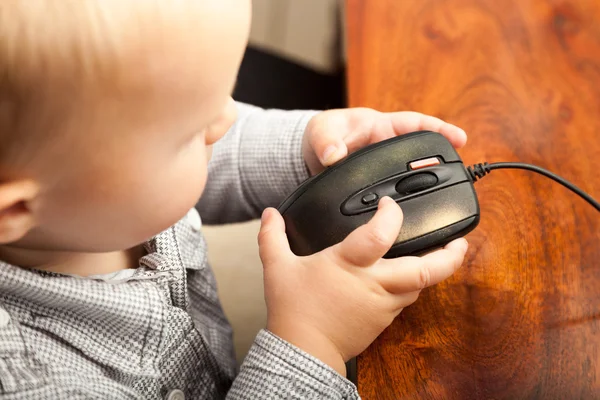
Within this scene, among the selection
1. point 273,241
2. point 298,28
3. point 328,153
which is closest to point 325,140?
point 328,153

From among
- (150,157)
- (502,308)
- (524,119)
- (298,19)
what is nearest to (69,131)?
(150,157)

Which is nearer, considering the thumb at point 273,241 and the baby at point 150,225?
the baby at point 150,225

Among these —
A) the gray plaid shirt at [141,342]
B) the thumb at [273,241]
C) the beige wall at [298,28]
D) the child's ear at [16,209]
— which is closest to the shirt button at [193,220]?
the gray plaid shirt at [141,342]

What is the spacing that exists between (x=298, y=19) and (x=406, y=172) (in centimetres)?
121

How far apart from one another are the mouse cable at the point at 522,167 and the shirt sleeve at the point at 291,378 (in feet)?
0.66

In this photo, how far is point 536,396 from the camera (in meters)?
0.39

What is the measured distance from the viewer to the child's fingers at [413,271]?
1.34 feet

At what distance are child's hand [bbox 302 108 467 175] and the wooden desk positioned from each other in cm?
4

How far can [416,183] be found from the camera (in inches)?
17.5

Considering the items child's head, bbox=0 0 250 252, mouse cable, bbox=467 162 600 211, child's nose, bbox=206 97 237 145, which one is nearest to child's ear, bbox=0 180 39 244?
child's head, bbox=0 0 250 252

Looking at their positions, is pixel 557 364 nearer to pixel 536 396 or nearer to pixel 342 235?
pixel 536 396

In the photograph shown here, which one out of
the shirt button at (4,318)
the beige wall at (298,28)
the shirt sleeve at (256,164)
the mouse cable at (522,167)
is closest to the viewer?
the shirt button at (4,318)

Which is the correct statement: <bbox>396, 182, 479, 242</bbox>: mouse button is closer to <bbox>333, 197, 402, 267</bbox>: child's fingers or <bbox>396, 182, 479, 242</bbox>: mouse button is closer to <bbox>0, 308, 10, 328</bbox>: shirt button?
<bbox>333, 197, 402, 267</bbox>: child's fingers

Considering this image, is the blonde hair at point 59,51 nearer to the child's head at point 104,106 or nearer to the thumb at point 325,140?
the child's head at point 104,106
